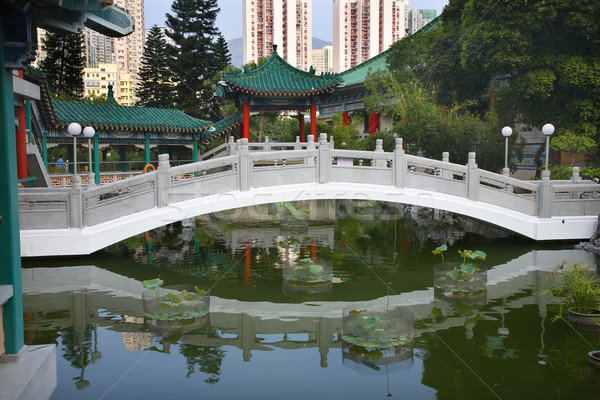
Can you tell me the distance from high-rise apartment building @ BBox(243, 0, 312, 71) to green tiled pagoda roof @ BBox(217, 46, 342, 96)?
50.7 meters

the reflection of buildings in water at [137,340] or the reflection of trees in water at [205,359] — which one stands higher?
the reflection of buildings in water at [137,340]

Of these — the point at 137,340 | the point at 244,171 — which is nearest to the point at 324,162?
the point at 244,171

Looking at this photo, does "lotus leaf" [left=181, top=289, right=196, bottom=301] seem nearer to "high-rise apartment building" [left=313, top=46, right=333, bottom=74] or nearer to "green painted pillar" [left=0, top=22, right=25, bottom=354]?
"green painted pillar" [left=0, top=22, right=25, bottom=354]

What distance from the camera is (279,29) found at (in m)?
71.8

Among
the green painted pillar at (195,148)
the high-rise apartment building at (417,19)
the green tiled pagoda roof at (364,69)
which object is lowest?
the green painted pillar at (195,148)

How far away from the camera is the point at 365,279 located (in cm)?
909

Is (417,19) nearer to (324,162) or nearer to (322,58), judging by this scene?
(322,58)

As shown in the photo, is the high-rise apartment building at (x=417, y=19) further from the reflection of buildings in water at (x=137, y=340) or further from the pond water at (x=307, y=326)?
the reflection of buildings in water at (x=137, y=340)

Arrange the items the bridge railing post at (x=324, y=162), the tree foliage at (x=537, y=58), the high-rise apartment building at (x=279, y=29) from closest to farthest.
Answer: the bridge railing post at (x=324, y=162)
the tree foliage at (x=537, y=58)
the high-rise apartment building at (x=279, y=29)

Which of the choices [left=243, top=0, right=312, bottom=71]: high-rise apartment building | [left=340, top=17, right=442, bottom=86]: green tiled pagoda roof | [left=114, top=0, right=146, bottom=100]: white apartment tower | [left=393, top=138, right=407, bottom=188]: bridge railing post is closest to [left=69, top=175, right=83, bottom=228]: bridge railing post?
[left=393, top=138, right=407, bottom=188]: bridge railing post

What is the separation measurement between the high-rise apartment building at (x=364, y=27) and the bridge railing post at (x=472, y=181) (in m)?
59.1

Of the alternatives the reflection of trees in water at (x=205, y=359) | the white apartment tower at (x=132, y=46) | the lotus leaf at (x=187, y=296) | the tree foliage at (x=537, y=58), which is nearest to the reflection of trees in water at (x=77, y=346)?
the reflection of trees in water at (x=205, y=359)

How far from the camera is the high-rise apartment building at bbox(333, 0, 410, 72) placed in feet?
225

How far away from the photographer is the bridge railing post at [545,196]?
11.1 m
